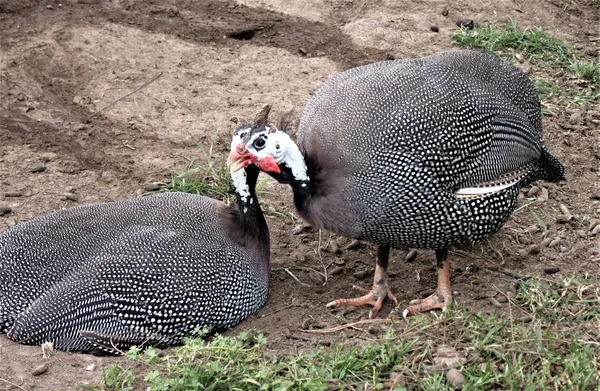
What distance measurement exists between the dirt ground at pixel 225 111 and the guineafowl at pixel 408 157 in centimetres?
53

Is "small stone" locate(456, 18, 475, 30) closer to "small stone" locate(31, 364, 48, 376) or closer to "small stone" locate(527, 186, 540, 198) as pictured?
"small stone" locate(527, 186, 540, 198)

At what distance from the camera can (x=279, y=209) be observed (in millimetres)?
5535

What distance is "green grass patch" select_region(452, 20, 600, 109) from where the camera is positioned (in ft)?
21.5

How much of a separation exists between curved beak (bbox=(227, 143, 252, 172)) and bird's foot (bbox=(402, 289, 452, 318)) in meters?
1.10

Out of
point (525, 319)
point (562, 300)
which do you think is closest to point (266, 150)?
point (525, 319)

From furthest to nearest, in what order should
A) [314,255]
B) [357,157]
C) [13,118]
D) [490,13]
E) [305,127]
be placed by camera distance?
[490,13], [13,118], [314,255], [305,127], [357,157]

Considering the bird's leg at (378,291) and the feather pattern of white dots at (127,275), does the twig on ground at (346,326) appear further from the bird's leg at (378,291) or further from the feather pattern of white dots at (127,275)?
the feather pattern of white dots at (127,275)

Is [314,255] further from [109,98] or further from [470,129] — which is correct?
[109,98]

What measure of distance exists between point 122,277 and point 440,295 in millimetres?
1625

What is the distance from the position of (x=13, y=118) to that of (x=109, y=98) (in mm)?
701

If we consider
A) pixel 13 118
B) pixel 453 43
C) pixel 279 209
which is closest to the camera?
pixel 279 209

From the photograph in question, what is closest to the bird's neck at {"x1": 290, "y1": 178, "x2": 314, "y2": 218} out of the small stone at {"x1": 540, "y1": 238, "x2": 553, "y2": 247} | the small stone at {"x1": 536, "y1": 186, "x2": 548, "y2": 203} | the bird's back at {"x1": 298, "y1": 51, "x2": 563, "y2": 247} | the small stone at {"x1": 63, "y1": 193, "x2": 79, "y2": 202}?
the bird's back at {"x1": 298, "y1": 51, "x2": 563, "y2": 247}

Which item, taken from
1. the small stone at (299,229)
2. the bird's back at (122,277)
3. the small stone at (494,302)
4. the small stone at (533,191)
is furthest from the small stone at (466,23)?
the bird's back at (122,277)

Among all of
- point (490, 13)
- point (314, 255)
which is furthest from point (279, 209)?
point (490, 13)
